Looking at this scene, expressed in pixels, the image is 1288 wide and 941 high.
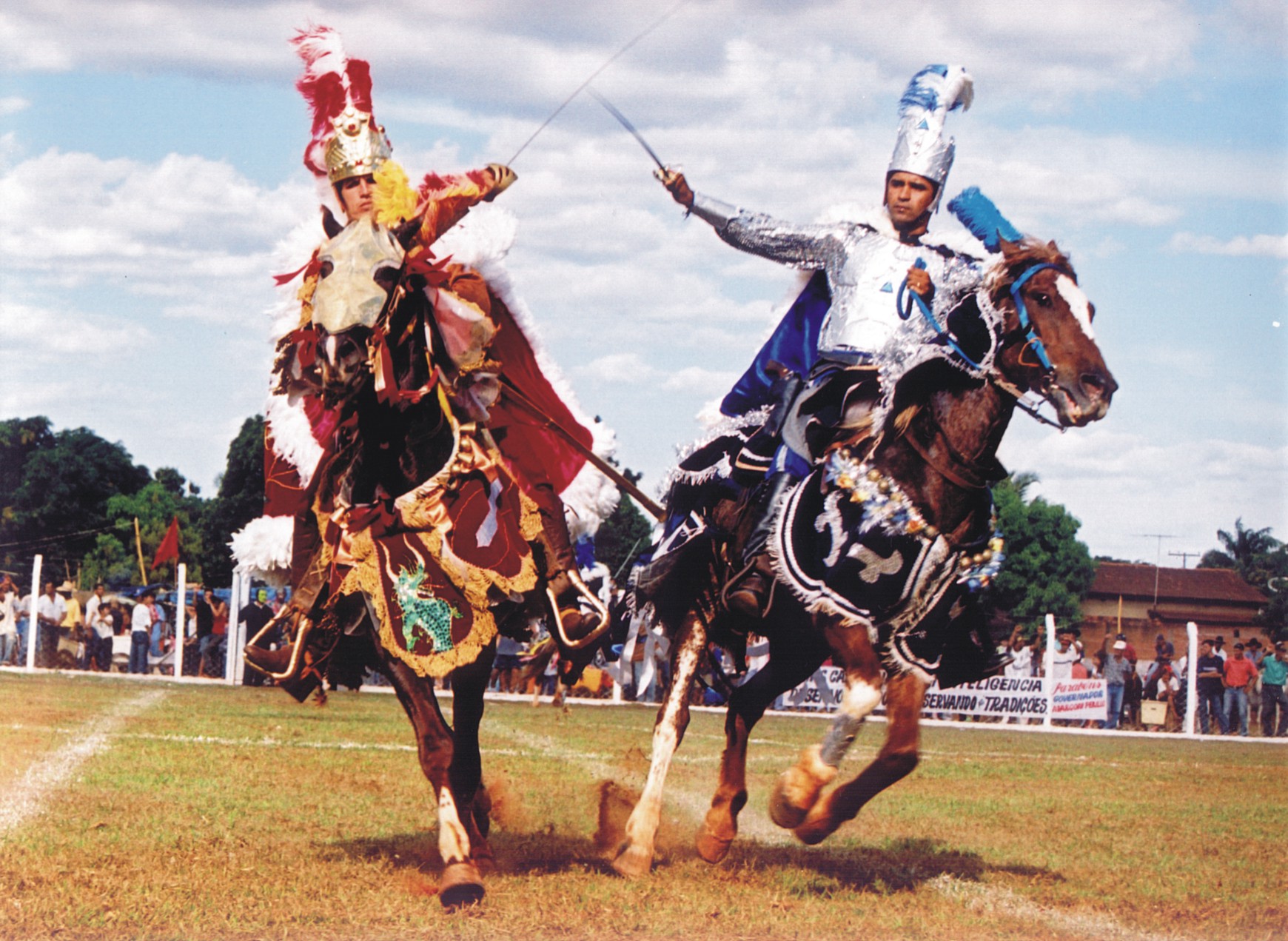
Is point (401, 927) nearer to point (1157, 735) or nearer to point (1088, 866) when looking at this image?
point (1088, 866)

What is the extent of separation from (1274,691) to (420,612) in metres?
20.2

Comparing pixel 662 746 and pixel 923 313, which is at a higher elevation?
pixel 923 313

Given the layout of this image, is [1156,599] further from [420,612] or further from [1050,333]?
[420,612]

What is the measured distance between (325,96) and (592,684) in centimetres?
407

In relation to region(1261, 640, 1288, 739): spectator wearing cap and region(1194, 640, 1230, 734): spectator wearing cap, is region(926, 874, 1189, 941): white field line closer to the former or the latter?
region(1261, 640, 1288, 739): spectator wearing cap

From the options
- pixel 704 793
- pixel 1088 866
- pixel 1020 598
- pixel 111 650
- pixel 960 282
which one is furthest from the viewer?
pixel 1020 598

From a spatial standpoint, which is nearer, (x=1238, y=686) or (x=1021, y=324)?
(x=1021, y=324)

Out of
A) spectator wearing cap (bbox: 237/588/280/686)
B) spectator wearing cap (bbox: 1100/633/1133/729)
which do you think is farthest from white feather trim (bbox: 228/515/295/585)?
spectator wearing cap (bbox: 1100/633/1133/729)

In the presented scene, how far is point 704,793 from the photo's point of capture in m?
11.5

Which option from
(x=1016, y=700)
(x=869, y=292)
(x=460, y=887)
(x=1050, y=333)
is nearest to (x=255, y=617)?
(x=1016, y=700)

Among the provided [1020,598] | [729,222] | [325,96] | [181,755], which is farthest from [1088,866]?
[1020,598]

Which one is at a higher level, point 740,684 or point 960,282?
point 960,282

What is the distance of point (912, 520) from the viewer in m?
7.00

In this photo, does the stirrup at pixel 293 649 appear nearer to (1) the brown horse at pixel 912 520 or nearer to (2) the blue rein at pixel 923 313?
(1) the brown horse at pixel 912 520
